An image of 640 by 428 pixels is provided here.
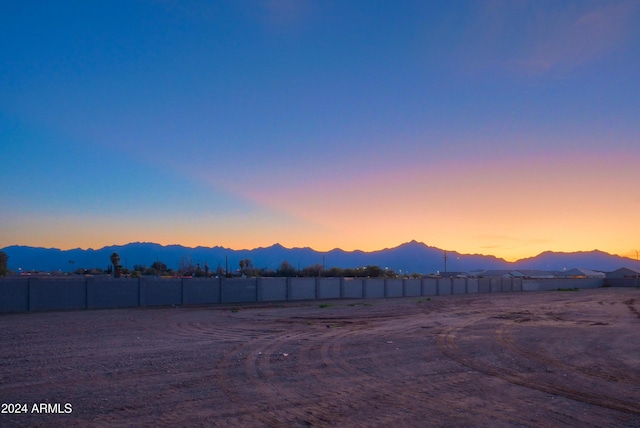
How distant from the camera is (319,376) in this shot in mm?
14023

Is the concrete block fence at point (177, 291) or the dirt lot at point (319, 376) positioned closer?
the dirt lot at point (319, 376)

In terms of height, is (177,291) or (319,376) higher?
(319,376)

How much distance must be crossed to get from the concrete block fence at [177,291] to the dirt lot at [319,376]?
41.8 feet

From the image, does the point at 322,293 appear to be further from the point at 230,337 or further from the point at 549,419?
the point at 549,419

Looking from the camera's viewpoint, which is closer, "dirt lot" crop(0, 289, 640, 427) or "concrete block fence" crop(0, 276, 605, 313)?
"dirt lot" crop(0, 289, 640, 427)

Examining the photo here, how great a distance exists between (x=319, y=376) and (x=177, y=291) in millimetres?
34798

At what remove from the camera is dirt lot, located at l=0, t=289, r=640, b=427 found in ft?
33.8

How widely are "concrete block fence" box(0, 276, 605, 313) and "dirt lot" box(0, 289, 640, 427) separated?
12.7m

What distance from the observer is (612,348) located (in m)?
20.3

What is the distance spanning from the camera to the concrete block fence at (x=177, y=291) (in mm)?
37906

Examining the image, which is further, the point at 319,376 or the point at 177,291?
the point at 177,291

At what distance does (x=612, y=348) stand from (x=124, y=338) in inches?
723

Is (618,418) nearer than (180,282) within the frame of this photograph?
Yes

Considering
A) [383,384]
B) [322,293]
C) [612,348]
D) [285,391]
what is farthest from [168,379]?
[322,293]
